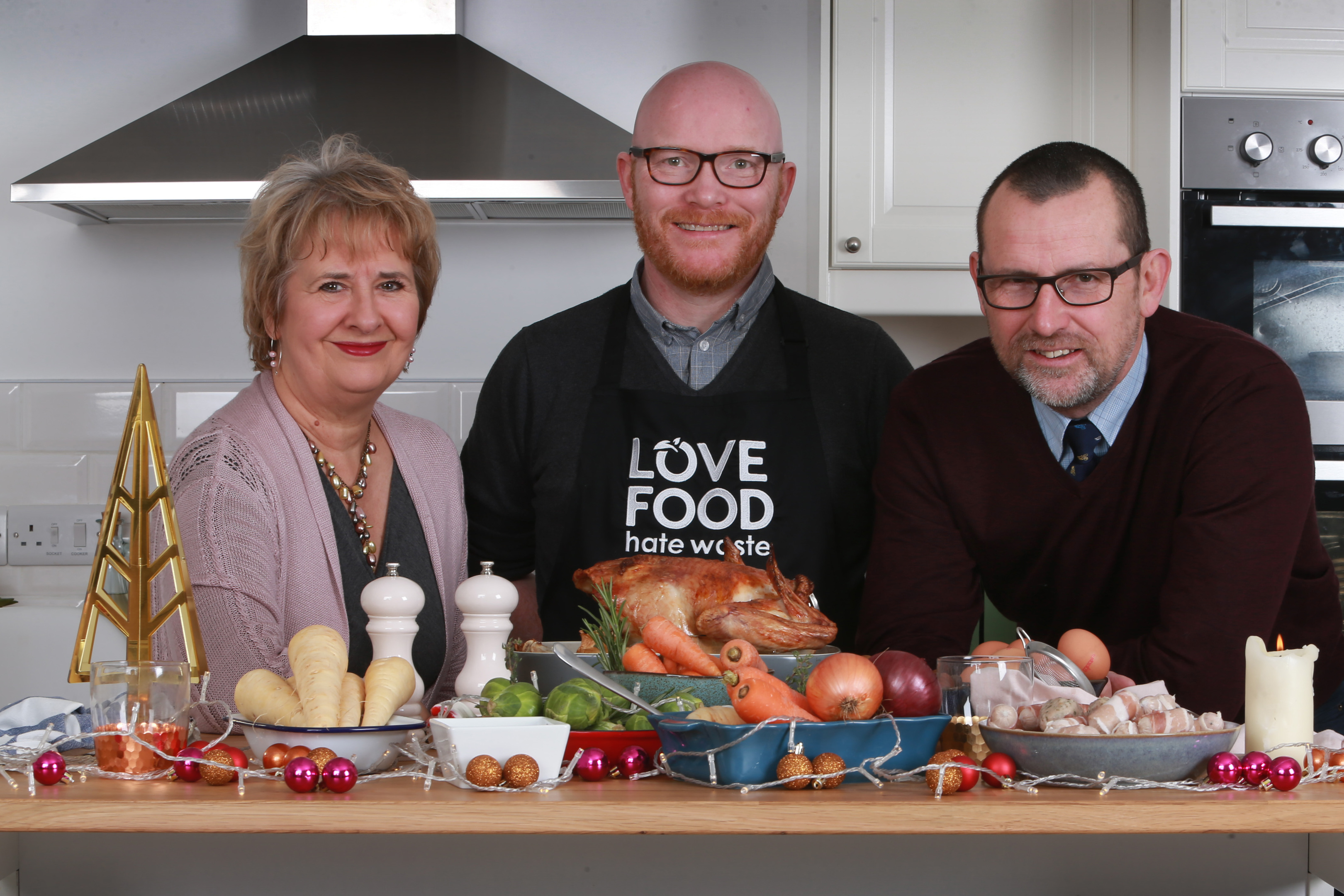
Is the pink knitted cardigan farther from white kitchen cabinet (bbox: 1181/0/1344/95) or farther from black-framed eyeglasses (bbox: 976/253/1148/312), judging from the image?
white kitchen cabinet (bbox: 1181/0/1344/95)

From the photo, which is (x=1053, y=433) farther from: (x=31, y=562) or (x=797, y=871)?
(x=31, y=562)

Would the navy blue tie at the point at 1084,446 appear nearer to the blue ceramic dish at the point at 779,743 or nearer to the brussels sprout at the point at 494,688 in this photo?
the blue ceramic dish at the point at 779,743

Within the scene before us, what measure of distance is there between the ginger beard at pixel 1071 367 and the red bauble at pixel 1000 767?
759mm

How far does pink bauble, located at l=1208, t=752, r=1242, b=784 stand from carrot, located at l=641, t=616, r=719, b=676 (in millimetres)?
392

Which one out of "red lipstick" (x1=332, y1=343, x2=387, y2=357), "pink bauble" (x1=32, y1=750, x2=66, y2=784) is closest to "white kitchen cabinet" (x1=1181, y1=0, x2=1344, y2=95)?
"red lipstick" (x1=332, y1=343, x2=387, y2=357)

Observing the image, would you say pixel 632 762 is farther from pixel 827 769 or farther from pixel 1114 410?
pixel 1114 410

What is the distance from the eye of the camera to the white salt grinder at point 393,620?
3.42ft

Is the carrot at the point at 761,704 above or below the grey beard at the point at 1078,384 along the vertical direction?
below

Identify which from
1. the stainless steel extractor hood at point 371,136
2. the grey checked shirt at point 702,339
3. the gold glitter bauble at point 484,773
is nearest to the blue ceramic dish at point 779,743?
the gold glitter bauble at point 484,773

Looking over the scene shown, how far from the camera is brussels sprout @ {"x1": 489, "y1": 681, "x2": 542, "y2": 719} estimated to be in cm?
90

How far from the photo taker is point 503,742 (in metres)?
0.85

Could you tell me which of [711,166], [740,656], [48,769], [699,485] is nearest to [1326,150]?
[711,166]

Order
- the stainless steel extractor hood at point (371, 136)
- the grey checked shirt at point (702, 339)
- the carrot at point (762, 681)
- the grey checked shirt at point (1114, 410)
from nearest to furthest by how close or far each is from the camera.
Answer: the carrot at point (762, 681)
the grey checked shirt at point (1114, 410)
the grey checked shirt at point (702, 339)
the stainless steel extractor hood at point (371, 136)

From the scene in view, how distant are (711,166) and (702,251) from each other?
0.13 m
